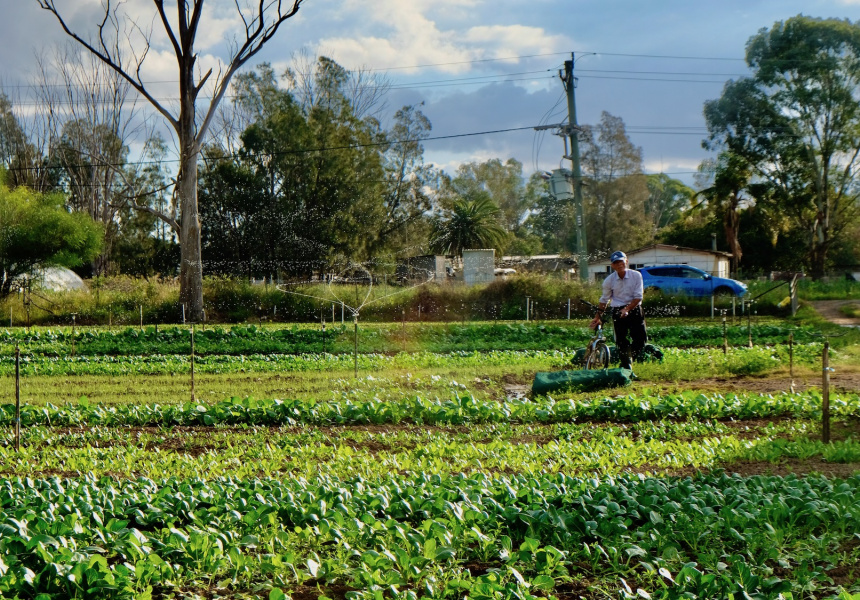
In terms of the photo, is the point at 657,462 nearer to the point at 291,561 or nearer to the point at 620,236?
the point at 291,561

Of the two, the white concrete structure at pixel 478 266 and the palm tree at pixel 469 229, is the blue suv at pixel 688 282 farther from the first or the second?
the palm tree at pixel 469 229

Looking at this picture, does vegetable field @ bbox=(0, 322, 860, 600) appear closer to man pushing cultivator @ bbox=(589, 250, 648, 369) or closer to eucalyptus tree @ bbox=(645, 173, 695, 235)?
man pushing cultivator @ bbox=(589, 250, 648, 369)

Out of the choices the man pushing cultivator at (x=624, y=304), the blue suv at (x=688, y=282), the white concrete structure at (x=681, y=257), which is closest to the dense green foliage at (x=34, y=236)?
the white concrete structure at (x=681, y=257)

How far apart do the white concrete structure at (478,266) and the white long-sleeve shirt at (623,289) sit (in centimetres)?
2015

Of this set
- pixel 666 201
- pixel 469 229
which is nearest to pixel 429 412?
pixel 469 229

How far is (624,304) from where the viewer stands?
37.0 ft

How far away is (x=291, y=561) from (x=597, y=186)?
52.3 metres

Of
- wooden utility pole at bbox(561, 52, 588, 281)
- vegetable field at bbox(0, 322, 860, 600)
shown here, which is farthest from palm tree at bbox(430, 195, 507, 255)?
vegetable field at bbox(0, 322, 860, 600)

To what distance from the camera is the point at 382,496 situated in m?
4.94

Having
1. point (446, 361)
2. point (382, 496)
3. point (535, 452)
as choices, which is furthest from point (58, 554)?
point (446, 361)

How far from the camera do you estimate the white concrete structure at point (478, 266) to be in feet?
104

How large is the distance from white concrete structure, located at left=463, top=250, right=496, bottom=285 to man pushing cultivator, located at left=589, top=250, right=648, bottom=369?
1985cm

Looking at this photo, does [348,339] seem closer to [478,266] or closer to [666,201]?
[478,266]

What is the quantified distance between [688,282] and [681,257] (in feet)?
30.3
